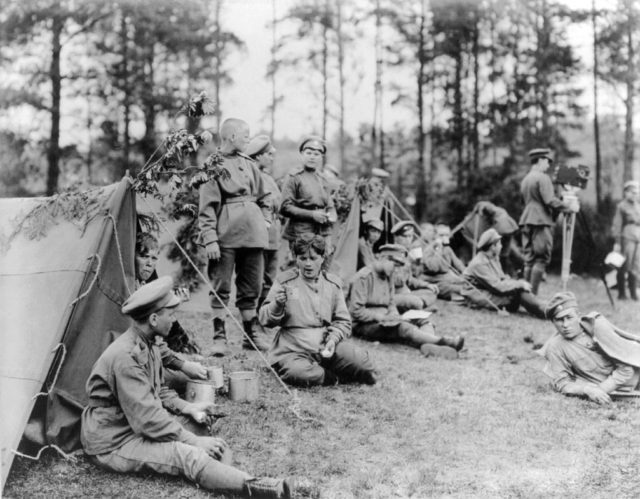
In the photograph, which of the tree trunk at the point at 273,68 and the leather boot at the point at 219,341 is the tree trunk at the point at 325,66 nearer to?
the tree trunk at the point at 273,68

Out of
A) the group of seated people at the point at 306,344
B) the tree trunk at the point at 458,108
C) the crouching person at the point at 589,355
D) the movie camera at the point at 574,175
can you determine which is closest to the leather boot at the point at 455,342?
the group of seated people at the point at 306,344

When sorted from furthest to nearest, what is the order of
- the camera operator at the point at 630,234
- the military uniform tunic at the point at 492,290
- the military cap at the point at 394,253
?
the camera operator at the point at 630,234 < the military uniform tunic at the point at 492,290 < the military cap at the point at 394,253

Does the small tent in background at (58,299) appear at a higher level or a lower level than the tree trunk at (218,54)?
lower

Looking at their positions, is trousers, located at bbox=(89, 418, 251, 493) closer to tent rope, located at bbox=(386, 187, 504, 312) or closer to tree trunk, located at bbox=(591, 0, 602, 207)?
tent rope, located at bbox=(386, 187, 504, 312)

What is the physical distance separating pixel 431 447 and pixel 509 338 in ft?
12.6

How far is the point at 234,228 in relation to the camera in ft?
19.9

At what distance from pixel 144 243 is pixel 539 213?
6.80m

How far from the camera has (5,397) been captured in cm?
396

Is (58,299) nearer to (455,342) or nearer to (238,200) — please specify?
(238,200)

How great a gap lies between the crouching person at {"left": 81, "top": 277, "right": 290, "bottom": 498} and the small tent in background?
1.22ft

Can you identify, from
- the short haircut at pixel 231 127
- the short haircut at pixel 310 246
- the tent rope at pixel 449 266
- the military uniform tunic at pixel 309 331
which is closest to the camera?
the military uniform tunic at pixel 309 331

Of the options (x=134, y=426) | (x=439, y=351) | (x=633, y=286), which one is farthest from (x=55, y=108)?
(x=134, y=426)

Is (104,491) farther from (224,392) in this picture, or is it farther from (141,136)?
(141,136)

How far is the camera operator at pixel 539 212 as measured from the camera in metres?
9.83
